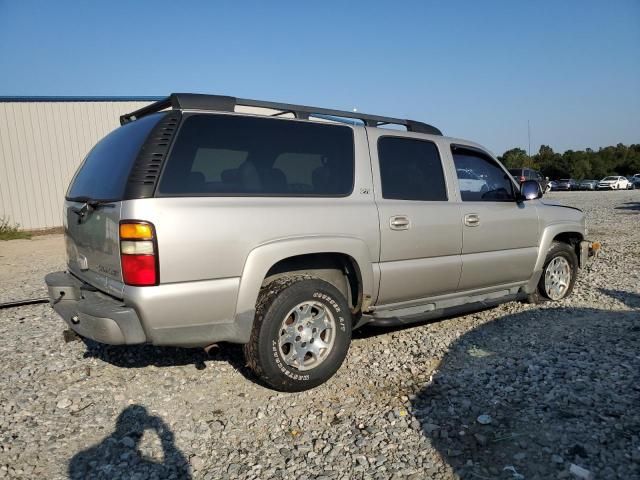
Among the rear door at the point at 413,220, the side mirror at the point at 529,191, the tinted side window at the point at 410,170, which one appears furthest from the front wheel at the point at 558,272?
the tinted side window at the point at 410,170

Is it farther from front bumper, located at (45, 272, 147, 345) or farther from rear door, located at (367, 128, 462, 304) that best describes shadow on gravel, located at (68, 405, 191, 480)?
rear door, located at (367, 128, 462, 304)

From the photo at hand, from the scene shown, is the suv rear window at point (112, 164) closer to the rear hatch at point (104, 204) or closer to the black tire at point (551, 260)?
the rear hatch at point (104, 204)

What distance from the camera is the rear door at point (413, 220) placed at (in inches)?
155

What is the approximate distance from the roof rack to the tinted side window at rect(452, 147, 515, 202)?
38 centimetres

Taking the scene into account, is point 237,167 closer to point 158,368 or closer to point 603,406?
point 158,368

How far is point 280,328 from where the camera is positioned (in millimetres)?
3379

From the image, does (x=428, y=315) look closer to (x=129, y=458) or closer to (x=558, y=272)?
(x=558, y=272)

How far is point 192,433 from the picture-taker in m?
3.01

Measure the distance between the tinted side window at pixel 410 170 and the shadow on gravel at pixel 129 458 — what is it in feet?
7.87

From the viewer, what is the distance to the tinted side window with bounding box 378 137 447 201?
4.07 m

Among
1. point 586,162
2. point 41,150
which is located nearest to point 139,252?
point 41,150

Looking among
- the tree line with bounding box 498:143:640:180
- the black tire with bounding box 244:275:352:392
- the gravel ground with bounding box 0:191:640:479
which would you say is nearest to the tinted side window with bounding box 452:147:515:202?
the gravel ground with bounding box 0:191:640:479

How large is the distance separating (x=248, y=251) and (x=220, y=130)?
2.86 feet

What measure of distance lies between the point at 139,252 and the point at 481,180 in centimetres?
344
